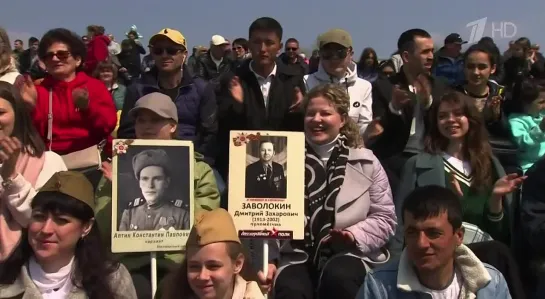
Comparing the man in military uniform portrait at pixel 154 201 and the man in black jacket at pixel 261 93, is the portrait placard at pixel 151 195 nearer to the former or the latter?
the man in military uniform portrait at pixel 154 201

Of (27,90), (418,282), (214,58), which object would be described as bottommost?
(418,282)

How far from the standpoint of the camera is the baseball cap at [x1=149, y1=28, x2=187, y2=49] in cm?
591

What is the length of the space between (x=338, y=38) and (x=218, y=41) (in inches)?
243

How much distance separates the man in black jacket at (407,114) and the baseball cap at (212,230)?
83.2 inches

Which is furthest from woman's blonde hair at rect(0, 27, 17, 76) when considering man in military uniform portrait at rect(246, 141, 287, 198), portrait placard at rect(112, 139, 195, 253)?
man in military uniform portrait at rect(246, 141, 287, 198)

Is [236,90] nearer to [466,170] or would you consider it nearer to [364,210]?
[364,210]

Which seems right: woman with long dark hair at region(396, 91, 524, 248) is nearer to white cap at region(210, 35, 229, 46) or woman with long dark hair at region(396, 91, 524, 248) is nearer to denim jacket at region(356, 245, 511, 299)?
denim jacket at region(356, 245, 511, 299)

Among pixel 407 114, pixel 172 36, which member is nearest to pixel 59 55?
pixel 172 36

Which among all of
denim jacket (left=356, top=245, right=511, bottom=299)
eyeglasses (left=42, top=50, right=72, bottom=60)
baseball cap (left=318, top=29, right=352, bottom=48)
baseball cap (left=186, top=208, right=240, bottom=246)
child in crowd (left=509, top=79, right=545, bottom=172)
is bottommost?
denim jacket (left=356, top=245, right=511, bottom=299)

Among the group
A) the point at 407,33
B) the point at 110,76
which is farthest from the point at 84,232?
the point at 110,76

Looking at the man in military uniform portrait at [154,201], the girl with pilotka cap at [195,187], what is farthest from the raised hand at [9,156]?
the man in military uniform portrait at [154,201]

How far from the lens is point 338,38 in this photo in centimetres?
617

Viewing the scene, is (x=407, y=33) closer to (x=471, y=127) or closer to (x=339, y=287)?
(x=471, y=127)

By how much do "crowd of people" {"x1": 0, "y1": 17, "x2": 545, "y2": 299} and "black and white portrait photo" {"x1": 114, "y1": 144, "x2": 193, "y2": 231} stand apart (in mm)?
59
